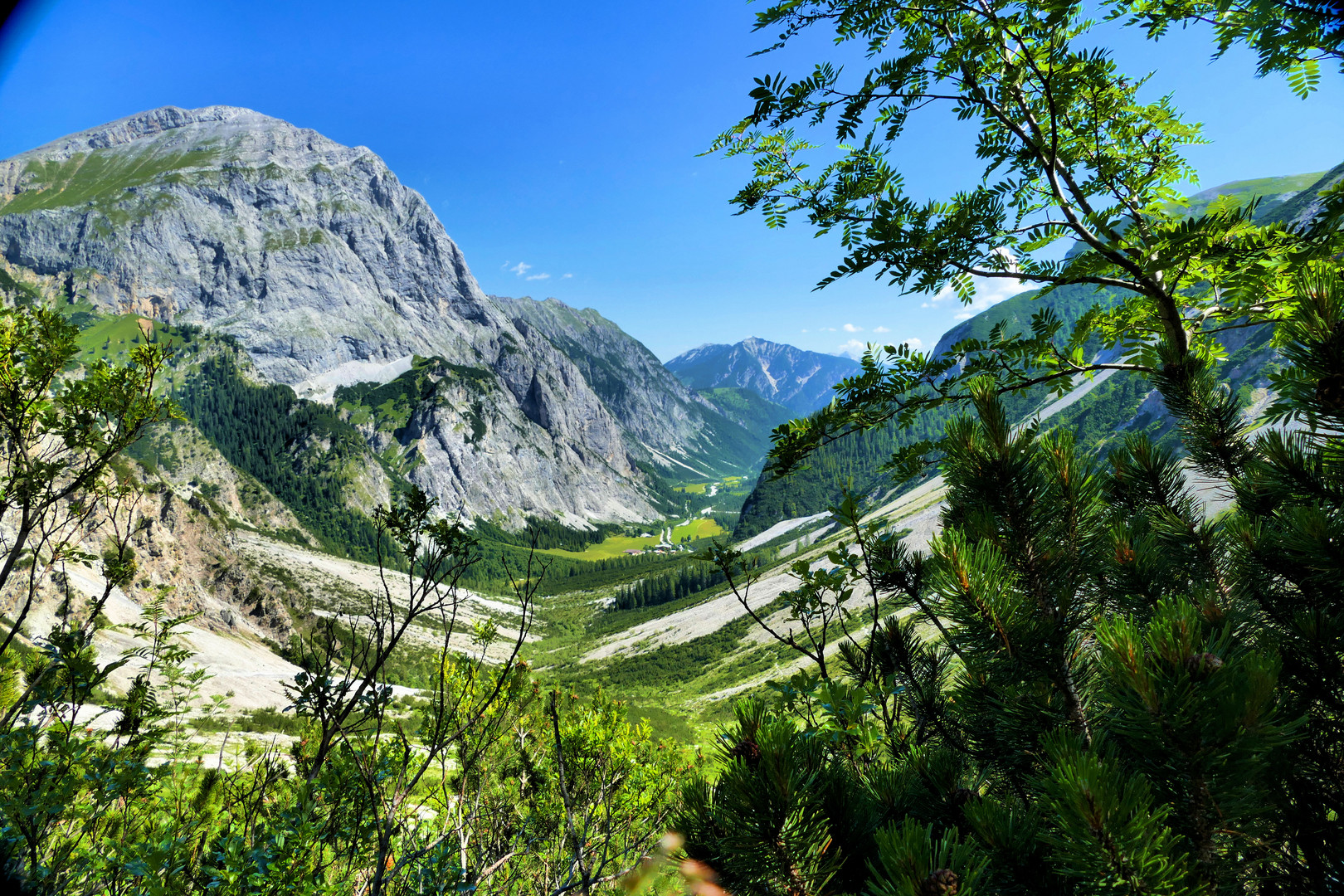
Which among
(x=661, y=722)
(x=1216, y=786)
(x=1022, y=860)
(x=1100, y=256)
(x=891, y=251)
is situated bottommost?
(x=661, y=722)

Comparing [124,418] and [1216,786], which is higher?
[124,418]

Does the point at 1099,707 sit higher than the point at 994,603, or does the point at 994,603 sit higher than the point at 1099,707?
the point at 994,603

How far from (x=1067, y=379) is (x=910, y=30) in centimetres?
264

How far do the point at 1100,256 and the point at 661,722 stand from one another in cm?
5143

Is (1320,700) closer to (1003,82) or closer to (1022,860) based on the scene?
(1022,860)

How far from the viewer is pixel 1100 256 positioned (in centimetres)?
290

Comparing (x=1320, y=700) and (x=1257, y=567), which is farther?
(x=1257, y=567)

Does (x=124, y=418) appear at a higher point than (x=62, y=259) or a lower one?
lower

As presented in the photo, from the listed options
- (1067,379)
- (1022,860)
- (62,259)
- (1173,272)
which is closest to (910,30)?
(1173,272)

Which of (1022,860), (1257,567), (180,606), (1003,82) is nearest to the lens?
(1022,860)

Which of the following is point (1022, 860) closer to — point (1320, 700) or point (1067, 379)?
point (1320, 700)

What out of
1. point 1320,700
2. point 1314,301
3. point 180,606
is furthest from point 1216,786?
point 180,606

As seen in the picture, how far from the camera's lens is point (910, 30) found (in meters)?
3.39

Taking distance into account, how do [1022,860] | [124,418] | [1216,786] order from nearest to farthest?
[1216,786] < [1022,860] < [124,418]
